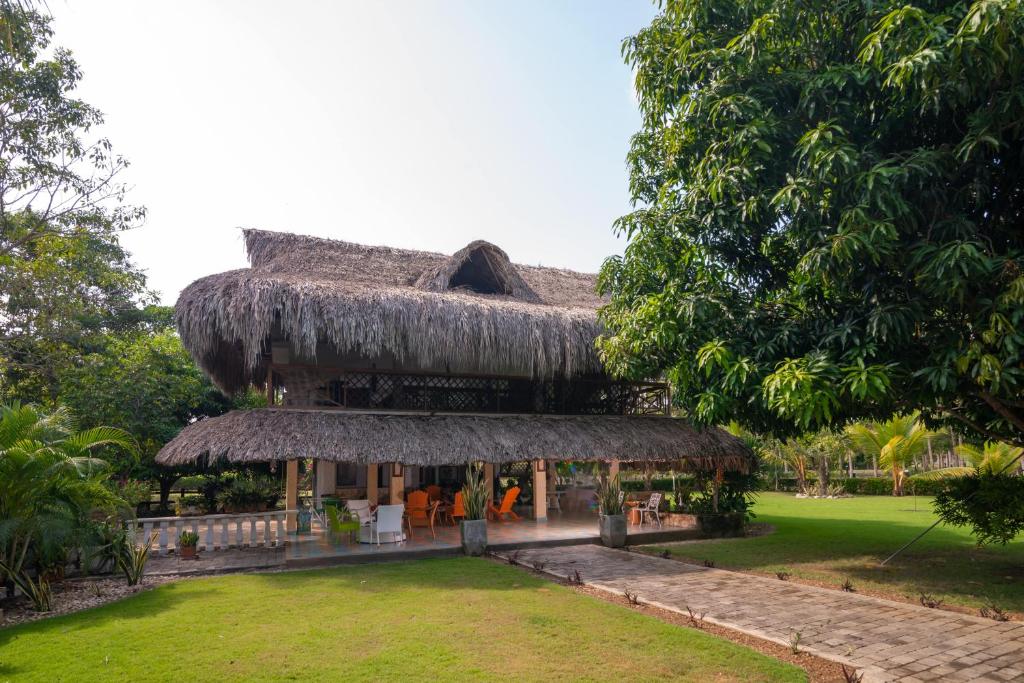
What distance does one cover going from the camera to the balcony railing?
39.2 feet

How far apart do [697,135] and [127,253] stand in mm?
24661

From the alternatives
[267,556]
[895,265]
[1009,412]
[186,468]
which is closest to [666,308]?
[895,265]

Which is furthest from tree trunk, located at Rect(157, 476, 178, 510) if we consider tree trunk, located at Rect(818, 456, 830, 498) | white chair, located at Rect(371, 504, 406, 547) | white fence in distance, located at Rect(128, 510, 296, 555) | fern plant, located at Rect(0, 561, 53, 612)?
tree trunk, located at Rect(818, 456, 830, 498)

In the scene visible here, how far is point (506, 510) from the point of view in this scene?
536 inches

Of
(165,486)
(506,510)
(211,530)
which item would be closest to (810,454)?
(506,510)

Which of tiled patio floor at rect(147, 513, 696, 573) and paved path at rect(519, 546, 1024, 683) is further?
tiled patio floor at rect(147, 513, 696, 573)

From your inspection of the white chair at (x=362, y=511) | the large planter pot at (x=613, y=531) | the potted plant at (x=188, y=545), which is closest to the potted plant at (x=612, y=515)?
the large planter pot at (x=613, y=531)

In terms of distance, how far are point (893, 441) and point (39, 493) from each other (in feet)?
71.3

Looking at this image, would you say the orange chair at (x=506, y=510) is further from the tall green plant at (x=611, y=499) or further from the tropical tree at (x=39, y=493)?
the tropical tree at (x=39, y=493)

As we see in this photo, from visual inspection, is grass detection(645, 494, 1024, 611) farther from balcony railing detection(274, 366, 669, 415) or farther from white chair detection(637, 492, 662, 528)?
balcony railing detection(274, 366, 669, 415)

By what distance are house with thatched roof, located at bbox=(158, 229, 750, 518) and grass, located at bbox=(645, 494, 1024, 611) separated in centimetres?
223

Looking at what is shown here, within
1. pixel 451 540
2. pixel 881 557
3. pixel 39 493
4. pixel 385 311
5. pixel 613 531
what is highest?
pixel 385 311

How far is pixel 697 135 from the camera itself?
805cm

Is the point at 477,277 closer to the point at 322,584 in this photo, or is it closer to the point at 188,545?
the point at 188,545
